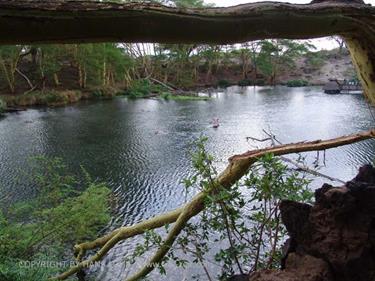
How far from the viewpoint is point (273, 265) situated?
2.61 metres

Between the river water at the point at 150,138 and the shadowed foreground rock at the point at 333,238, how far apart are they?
208 cm

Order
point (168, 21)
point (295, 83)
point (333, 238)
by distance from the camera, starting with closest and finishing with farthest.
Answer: point (168, 21) → point (333, 238) → point (295, 83)

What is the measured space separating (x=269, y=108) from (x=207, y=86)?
17696 mm

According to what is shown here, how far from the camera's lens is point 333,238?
2.03 meters

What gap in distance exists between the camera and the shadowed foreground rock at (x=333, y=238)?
75.6 inches

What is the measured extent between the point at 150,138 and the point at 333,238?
11.7 m

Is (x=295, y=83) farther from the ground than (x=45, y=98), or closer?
closer

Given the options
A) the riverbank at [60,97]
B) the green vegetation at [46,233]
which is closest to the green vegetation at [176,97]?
the riverbank at [60,97]

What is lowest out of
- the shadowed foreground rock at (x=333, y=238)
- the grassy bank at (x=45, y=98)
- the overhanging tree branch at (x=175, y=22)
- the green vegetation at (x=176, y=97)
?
the green vegetation at (x=176, y=97)

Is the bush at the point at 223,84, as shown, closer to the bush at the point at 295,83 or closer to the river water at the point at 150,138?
the bush at the point at 295,83

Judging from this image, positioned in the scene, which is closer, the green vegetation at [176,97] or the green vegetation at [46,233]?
the green vegetation at [46,233]

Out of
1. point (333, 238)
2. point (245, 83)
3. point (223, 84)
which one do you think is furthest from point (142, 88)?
point (333, 238)

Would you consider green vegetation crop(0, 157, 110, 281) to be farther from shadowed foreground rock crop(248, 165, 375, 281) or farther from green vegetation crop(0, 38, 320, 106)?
green vegetation crop(0, 38, 320, 106)

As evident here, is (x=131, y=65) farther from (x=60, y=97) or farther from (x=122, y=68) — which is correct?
(x=60, y=97)
